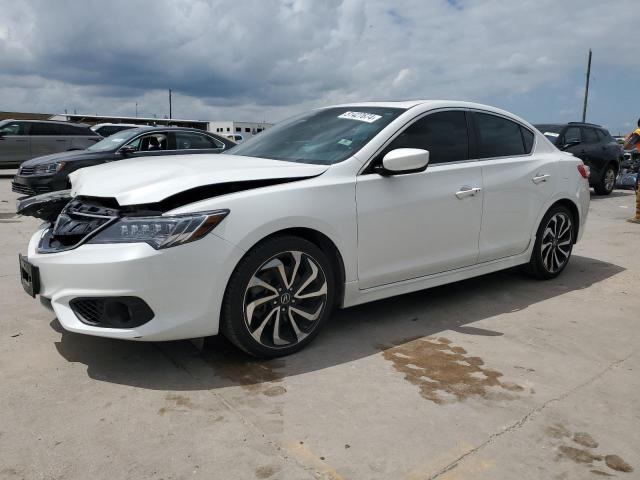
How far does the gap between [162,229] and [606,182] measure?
12406 millimetres

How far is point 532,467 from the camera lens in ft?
7.47

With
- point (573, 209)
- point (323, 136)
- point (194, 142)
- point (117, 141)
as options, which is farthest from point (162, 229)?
point (194, 142)

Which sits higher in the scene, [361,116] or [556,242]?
[361,116]

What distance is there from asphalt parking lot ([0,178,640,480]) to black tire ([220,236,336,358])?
5.5 inches

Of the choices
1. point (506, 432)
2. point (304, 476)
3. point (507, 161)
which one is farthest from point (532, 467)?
point (507, 161)

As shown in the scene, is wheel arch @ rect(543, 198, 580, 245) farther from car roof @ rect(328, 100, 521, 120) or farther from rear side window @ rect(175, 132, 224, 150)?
rear side window @ rect(175, 132, 224, 150)

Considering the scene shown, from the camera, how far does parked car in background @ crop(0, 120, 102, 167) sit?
15234mm

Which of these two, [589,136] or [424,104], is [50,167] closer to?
[424,104]

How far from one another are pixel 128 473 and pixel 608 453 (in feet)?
6.46

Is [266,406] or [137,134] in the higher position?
[137,134]

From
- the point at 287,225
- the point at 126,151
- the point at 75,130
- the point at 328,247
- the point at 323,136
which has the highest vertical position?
the point at 75,130

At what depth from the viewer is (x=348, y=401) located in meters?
2.80

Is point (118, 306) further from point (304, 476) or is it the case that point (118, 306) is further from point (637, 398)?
point (637, 398)

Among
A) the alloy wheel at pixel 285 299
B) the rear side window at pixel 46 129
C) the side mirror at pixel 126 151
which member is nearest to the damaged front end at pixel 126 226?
the alloy wheel at pixel 285 299
